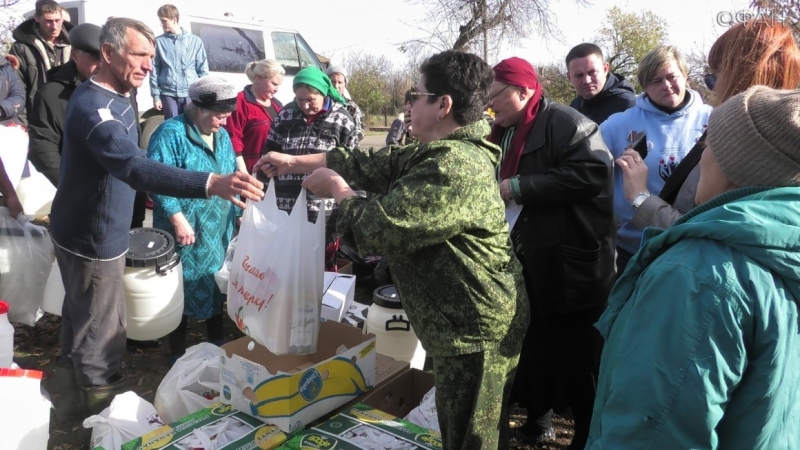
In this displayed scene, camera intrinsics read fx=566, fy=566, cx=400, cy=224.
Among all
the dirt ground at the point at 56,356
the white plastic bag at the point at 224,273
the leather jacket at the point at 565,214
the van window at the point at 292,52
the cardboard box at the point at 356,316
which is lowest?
the dirt ground at the point at 56,356

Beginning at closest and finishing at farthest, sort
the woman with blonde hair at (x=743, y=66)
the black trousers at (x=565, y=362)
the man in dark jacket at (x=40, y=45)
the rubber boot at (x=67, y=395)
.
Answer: the woman with blonde hair at (x=743, y=66), the black trousers at (x=565, y=362), the rubber boot at (x=67, y=395), the man in dark jacket at (x=40, y=45)

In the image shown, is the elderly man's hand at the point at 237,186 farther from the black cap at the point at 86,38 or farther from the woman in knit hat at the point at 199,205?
the black cap at the point at 86,38

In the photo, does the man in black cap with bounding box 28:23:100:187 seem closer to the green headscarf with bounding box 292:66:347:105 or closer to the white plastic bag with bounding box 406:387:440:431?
the green headscarf with bounding box 292:66:347:105

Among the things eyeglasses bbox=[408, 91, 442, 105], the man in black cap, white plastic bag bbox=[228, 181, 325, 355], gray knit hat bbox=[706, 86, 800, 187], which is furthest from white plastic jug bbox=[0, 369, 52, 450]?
the man in black cap

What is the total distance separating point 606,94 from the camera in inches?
155

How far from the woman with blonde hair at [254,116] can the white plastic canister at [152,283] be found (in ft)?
6.03

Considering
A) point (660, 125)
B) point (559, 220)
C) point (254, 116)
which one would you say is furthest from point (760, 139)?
point (254, 116)

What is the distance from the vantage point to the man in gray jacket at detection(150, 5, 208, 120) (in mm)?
6449

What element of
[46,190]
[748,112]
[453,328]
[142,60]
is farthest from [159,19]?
[748,112]

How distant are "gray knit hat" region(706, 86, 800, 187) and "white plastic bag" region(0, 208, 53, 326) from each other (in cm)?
382

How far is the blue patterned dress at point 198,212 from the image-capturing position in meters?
3.17

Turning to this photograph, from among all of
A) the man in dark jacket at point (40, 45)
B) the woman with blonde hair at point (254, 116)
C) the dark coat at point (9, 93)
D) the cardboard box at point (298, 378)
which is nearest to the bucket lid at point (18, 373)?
the cardboard box at point (298, 378)

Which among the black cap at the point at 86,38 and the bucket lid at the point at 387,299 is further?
the bucket lid at the point at 387,299

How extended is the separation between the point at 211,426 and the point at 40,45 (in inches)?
197
